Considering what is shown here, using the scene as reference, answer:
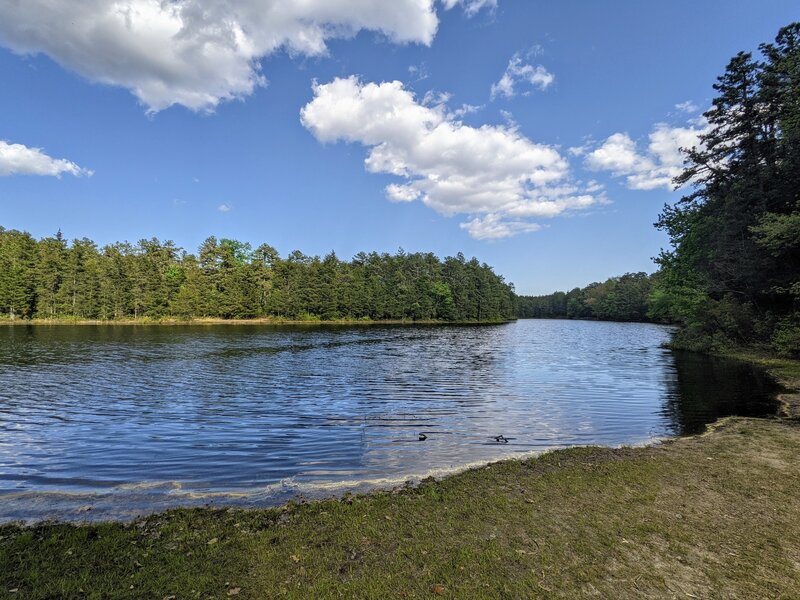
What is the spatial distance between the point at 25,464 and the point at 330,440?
6946 millimetres

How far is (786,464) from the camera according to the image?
27.2 feet

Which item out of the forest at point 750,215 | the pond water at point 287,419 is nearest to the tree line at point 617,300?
the forest at point 750,215

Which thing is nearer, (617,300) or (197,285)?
(197,285)

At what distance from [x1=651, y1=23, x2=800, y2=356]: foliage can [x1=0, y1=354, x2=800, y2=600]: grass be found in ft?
70.9

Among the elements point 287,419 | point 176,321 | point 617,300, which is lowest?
point 287,419

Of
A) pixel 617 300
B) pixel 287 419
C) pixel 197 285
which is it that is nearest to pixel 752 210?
pixel 287 419

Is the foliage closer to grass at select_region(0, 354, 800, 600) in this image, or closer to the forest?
the forest

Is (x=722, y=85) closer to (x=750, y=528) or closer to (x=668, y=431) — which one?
(x=668, y=431)

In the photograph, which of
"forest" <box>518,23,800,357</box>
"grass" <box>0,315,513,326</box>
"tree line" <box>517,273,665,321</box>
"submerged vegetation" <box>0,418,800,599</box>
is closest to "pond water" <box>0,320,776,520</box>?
"submerged vegetation" <box>0,418,800,599</box>

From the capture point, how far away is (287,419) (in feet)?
45.7

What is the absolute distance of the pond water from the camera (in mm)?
8117

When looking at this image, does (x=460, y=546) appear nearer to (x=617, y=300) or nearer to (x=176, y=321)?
(x=176, y=321)

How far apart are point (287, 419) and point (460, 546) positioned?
32.9 ft

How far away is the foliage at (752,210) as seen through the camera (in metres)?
25.3
